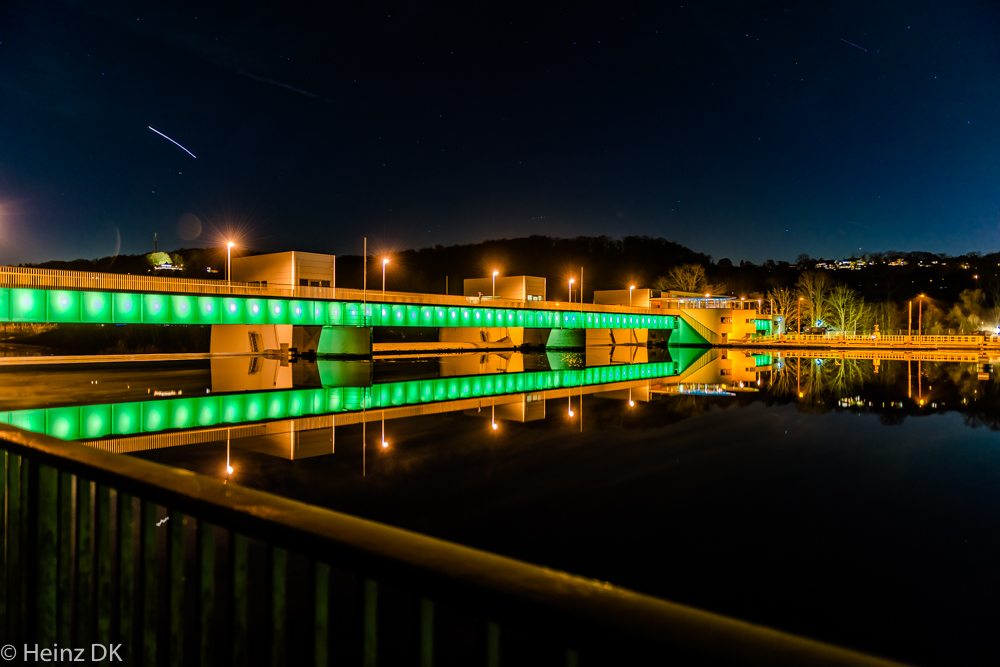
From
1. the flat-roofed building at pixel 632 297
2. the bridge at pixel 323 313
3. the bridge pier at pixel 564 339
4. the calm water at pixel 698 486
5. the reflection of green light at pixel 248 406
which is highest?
the flat-roofed building at pixel 632 297

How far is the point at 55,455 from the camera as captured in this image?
2428 mm

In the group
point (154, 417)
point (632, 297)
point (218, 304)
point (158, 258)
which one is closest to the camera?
point (154, 417)

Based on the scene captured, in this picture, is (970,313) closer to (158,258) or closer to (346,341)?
(346,341)

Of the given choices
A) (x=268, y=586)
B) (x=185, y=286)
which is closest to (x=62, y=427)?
(x=268, y=586)

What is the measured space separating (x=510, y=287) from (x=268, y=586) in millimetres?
66682

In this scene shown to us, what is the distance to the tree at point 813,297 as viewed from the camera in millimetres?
89312

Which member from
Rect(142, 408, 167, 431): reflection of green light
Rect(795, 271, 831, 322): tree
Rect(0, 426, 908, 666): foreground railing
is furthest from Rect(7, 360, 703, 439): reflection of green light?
Rect(795, 271, 831, 322): tree

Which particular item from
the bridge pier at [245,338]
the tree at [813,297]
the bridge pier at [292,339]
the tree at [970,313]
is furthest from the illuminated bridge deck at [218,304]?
Answer: the tree at [970,313]

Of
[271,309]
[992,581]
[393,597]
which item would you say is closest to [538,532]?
[393,597]

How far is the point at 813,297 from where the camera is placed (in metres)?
91.2

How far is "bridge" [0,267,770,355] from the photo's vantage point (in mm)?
30844

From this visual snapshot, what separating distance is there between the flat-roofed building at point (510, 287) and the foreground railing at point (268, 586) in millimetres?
63784

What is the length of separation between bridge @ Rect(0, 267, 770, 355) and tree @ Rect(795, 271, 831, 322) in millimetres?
14808

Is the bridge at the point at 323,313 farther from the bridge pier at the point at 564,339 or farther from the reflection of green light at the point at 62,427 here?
the reflection of green light at the point at 62,427
